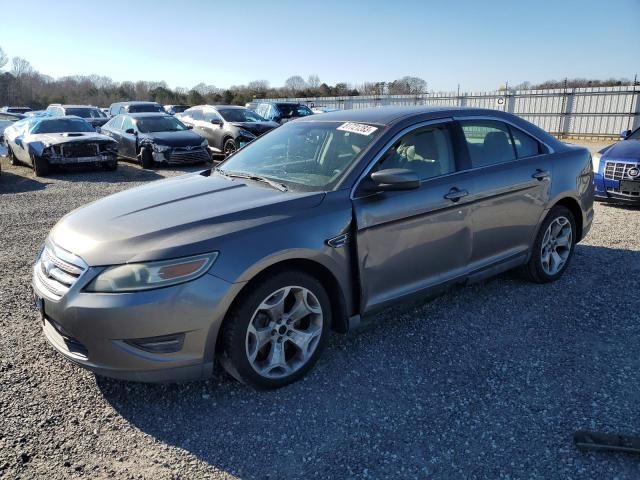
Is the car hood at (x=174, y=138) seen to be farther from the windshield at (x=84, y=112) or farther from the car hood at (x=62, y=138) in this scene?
the windshield at (x=84, y=112)

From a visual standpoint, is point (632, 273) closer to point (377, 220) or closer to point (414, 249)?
point (414, 249)

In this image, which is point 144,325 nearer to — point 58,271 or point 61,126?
point 58,271

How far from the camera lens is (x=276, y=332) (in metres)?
2.97

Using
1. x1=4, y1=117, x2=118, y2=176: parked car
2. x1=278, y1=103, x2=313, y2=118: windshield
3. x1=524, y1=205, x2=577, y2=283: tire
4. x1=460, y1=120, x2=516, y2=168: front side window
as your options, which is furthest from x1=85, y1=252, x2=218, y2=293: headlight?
x1=278, y1=103, x2=313, y2=118: windshield

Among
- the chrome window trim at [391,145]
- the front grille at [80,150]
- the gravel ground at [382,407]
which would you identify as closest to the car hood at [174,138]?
the front grille at [80,150]

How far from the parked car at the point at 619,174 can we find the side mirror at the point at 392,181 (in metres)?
5.89

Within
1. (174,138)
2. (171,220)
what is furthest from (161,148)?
(171,220)

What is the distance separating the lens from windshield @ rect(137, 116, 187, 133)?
1391cm

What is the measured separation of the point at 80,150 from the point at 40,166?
3.25ft

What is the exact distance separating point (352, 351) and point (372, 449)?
1.00 m

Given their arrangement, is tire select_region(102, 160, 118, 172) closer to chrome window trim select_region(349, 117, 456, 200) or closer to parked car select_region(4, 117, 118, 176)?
parked car select_region(4, 117, 118, 176)

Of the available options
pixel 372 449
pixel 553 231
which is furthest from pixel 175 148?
pixel 372 449

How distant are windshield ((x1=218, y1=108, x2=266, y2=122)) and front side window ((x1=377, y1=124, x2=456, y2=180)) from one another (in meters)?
12.1

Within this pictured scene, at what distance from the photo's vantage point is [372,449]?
2521 millimetres
